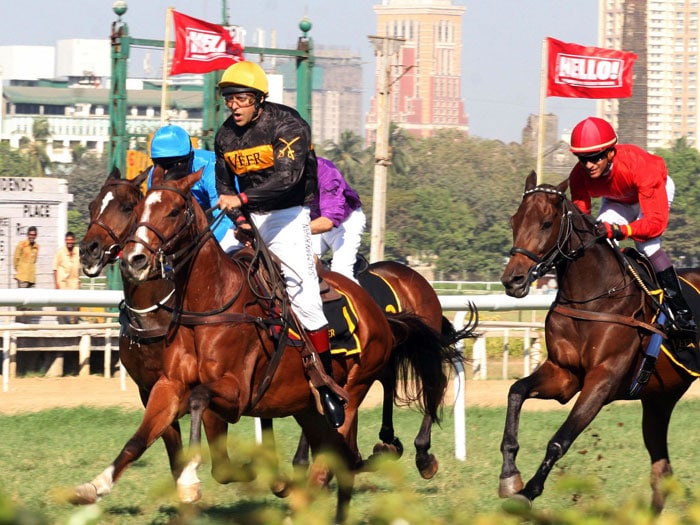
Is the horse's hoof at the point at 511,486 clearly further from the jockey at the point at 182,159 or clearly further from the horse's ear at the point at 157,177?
the horse's ear at the point at 157,177

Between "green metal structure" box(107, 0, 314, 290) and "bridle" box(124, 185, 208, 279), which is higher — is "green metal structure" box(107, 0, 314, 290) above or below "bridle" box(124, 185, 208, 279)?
above

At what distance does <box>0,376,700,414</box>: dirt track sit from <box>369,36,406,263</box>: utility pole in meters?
9.36

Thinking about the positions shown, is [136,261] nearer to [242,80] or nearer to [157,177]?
[157,177]

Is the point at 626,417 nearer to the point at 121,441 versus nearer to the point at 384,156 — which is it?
the point at 121,441

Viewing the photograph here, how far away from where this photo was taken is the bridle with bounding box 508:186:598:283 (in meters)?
6.54

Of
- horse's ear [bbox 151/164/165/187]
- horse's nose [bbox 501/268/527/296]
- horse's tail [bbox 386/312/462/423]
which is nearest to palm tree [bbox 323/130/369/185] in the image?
horse's tail [bbox 386/312/462/423]

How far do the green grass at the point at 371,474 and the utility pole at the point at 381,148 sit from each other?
1173cm

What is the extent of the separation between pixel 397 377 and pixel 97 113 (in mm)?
141665

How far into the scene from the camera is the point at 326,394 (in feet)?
20.5

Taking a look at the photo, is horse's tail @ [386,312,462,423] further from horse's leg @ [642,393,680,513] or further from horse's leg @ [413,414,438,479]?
horse's leg @ [642,393,680,513]

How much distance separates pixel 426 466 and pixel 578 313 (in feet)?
4.91

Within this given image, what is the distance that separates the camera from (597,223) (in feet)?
22.5

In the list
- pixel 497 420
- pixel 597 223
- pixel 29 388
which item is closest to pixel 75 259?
pixel 29 388

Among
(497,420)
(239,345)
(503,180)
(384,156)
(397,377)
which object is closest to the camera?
(239,345)
